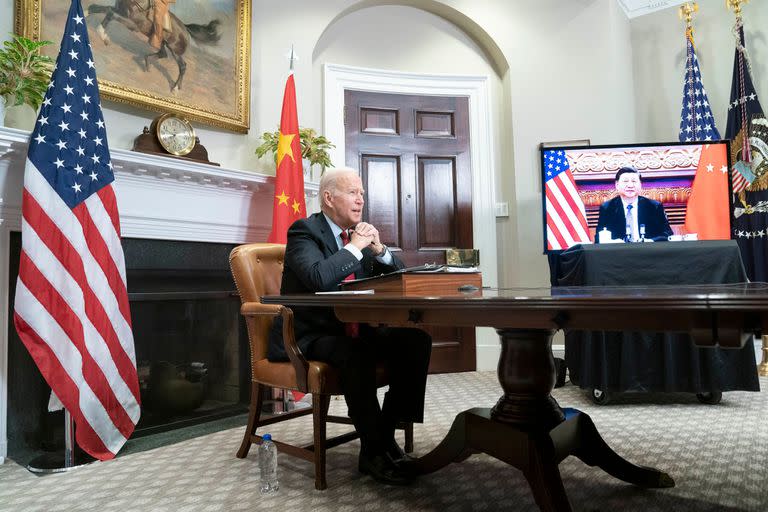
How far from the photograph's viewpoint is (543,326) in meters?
1.25

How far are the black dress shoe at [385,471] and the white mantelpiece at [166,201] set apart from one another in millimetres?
1675

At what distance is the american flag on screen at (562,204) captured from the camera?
162 inches

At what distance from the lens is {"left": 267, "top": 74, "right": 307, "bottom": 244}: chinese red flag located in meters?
3.36

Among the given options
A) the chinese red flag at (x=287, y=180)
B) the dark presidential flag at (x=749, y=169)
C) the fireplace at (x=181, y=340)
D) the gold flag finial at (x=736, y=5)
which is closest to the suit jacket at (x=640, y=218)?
the dark presidential flag at (x=749, y=169)

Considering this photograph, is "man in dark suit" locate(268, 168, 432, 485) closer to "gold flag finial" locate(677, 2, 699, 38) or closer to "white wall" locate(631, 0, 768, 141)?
"white wall" locate(631, 0, 768, 141)

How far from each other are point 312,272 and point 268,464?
2.35ft

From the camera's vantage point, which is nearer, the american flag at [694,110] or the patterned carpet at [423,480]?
the patterned carpet at [423,480]

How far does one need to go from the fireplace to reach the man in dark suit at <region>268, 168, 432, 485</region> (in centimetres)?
119

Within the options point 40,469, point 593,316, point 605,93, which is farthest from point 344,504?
point 605,93

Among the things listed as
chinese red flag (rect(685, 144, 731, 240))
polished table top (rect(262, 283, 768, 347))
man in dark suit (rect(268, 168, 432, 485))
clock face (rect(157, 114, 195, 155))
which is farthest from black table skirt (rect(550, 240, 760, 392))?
clock face (rect(157, 114, 195, 155))

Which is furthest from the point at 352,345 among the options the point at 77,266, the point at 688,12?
the point at 688,12

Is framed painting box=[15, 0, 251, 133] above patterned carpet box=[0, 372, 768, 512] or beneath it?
above

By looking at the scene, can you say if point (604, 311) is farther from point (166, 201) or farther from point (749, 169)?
point (749, 169)

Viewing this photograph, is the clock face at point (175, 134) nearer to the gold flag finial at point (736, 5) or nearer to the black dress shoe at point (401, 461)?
the black dress shoe at point (401, 461)
